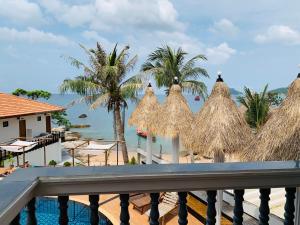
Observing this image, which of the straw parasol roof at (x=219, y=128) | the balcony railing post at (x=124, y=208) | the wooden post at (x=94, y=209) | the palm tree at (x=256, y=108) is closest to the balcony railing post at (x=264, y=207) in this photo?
the balcony railing post at (x=124, y=208)

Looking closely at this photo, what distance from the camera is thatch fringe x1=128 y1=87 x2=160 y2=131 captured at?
46.6 ft

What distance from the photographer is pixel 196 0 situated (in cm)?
280

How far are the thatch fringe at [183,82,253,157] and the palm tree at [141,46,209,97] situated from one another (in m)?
9.86

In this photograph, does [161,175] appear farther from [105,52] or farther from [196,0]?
[105,52]

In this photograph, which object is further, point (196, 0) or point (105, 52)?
point (105, 52)

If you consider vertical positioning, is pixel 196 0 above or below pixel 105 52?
below

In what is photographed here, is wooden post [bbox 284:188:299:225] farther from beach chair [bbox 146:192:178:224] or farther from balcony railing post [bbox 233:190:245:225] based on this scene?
beach chair [bbox 146:192:178:224]

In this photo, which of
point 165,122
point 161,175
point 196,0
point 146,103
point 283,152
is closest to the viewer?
point 161,175

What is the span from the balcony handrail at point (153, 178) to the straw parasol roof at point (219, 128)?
7079 mm

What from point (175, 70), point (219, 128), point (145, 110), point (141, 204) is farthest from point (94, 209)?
point (175, 70)

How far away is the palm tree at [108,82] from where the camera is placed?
1831 cm

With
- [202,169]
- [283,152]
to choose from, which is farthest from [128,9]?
[283,152]

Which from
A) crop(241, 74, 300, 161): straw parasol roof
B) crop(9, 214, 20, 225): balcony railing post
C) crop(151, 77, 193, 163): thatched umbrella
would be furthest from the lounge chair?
crop(9, 214, 20, 225): balcony railing post

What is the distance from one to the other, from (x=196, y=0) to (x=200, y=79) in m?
17.6
